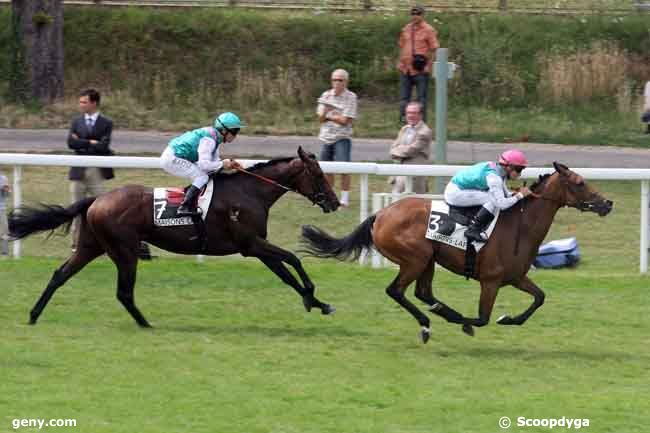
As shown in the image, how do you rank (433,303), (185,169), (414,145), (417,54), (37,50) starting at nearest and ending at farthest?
(433,303) < (185,169) < (414,145) < (417,54) < (37,50)

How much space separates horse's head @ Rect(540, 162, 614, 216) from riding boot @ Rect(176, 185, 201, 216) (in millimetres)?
2414

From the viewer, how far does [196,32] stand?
21.0 m

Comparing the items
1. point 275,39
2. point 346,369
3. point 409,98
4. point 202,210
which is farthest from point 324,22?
point 346,369

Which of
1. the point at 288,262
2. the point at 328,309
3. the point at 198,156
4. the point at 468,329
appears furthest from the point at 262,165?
the point at 468,329

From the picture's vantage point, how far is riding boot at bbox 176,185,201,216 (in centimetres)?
908

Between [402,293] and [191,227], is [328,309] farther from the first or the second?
[191,227]

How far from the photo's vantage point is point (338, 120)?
40.8ft

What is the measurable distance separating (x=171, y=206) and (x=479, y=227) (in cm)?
214

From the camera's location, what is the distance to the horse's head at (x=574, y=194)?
28.7ft

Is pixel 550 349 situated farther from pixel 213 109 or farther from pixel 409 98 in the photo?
pixel 213 109

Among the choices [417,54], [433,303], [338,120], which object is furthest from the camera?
[417,54]

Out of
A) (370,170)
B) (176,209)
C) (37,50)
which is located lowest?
(176,209)

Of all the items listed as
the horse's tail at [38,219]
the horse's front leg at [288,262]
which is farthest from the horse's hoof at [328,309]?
the horse's tail at [38,219]

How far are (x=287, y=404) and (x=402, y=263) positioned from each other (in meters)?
2.06
